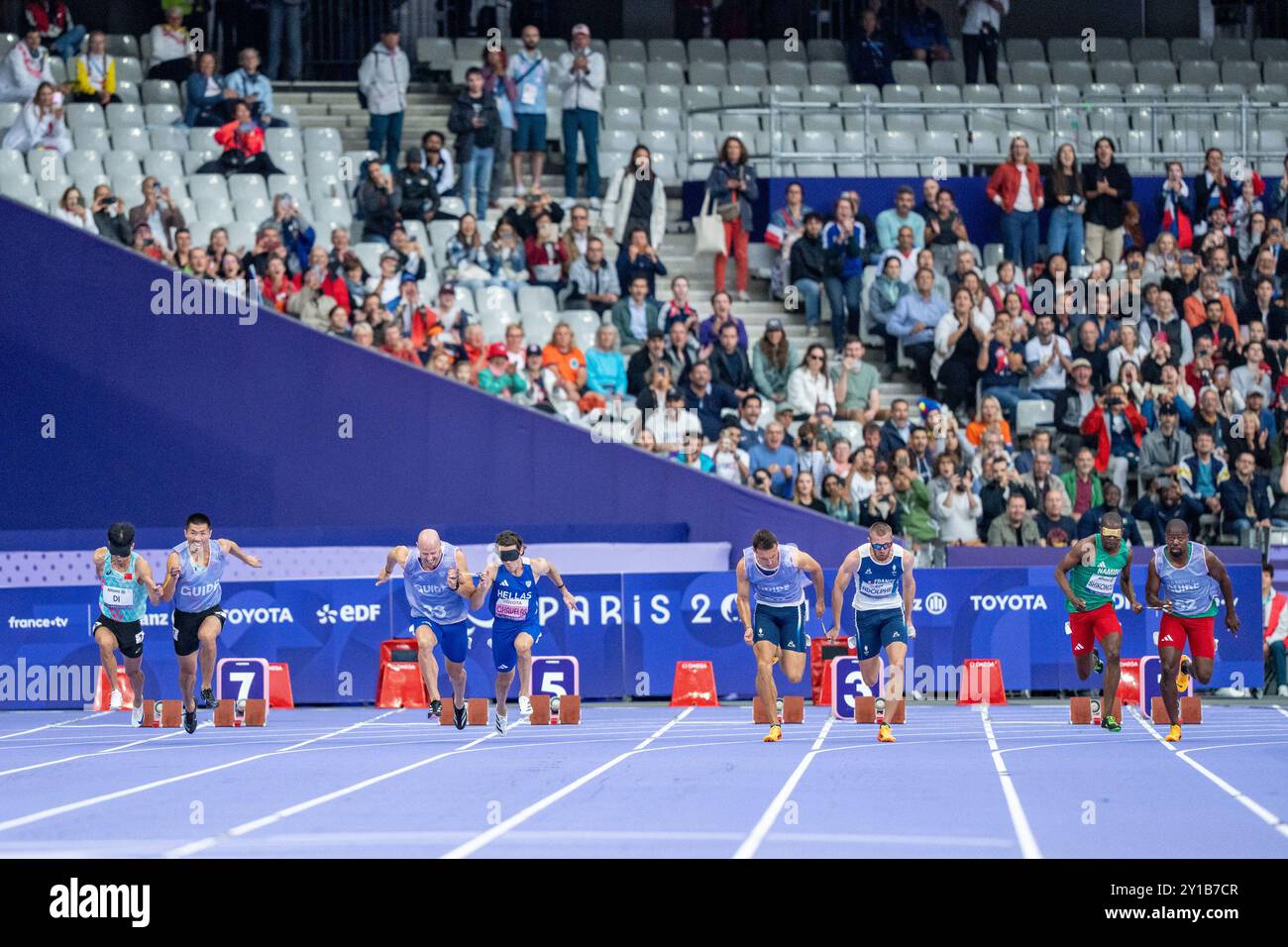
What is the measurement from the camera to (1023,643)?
22344 millimetres

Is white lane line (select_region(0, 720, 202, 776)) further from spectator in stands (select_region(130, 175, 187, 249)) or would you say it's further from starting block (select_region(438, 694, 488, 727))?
spectator in stands (select_region(130, 175, 187, 249))

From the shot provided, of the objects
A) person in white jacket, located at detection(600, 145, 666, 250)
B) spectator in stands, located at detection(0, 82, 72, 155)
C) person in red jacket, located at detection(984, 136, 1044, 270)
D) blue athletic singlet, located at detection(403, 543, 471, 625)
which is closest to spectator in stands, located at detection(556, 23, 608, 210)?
person in white jacket, located at detection(600, 145, 666, 250)

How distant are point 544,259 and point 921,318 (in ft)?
15.8

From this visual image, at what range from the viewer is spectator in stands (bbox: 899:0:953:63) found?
32.4m

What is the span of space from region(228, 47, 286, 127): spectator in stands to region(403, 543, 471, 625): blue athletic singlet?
9907mm

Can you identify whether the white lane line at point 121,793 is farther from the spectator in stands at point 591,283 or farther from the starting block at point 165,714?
the spectator in stands at point 591,283

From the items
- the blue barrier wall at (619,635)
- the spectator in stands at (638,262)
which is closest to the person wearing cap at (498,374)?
the spectator in stands at (638,262)

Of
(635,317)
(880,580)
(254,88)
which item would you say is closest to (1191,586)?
(880,580)

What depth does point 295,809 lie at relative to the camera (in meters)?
13.2

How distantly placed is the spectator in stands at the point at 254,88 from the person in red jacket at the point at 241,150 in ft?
1.71

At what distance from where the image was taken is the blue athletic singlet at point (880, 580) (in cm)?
1834

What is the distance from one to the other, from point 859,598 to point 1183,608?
2803 mm

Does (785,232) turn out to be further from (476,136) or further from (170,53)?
(170,53)
